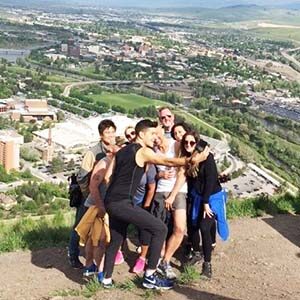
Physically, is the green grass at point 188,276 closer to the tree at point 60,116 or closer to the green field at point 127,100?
the tree at point 60,116

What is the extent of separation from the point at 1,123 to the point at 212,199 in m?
25.5

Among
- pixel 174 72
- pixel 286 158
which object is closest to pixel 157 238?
pixel 286 158

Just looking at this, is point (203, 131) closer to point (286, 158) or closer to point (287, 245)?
point (286, 158)

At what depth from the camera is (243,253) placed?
4.16 meters

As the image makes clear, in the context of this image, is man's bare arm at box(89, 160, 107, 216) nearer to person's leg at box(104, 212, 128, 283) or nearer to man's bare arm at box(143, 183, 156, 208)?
person's leg at box(104, 212, 128, 283)

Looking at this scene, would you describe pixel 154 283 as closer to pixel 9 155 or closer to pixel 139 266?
pixel 139 266

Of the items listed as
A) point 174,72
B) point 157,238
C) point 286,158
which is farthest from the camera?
point 174,72

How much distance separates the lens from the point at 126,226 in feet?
11.2

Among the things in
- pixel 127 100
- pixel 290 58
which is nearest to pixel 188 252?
pixel 127 100

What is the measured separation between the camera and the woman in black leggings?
3.60 meters

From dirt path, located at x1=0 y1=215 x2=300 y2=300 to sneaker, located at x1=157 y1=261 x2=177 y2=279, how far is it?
8 centimetres

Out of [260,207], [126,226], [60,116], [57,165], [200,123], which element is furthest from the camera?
[60,116]

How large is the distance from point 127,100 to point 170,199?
33.1 m

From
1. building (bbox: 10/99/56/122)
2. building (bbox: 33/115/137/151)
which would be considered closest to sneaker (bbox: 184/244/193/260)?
building (bbox: 33/115/137/151)
